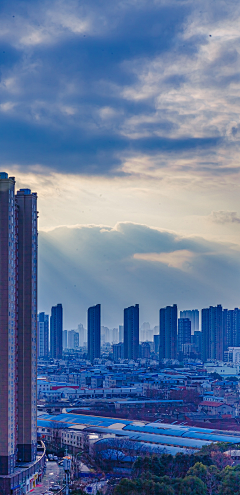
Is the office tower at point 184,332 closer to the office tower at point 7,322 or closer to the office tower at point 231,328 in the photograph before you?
the office tower at point 231,328

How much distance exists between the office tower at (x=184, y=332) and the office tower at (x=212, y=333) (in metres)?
3.26

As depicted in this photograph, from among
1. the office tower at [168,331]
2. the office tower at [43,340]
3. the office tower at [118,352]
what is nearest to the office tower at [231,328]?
the office tower at [168,331]

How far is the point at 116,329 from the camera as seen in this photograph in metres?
95.9

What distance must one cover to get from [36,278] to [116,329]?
8626cm

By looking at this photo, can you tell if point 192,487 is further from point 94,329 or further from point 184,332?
point 184,332

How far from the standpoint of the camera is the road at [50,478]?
940 centimetres

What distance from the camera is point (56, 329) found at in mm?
45406

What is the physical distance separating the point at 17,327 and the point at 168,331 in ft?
108

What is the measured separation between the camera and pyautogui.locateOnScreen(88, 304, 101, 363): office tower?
143 ft

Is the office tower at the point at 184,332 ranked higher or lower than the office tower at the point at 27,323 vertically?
lower

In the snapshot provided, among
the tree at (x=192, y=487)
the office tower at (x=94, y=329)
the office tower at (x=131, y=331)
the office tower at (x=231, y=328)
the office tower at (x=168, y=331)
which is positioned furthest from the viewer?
the office tower at (x=231, y=328)

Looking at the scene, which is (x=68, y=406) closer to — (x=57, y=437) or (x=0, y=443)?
(x=57, y=437)

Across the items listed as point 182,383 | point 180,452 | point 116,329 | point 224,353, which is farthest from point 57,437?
point 116,329

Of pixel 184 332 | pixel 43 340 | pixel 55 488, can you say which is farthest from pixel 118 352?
pixel 55 488
